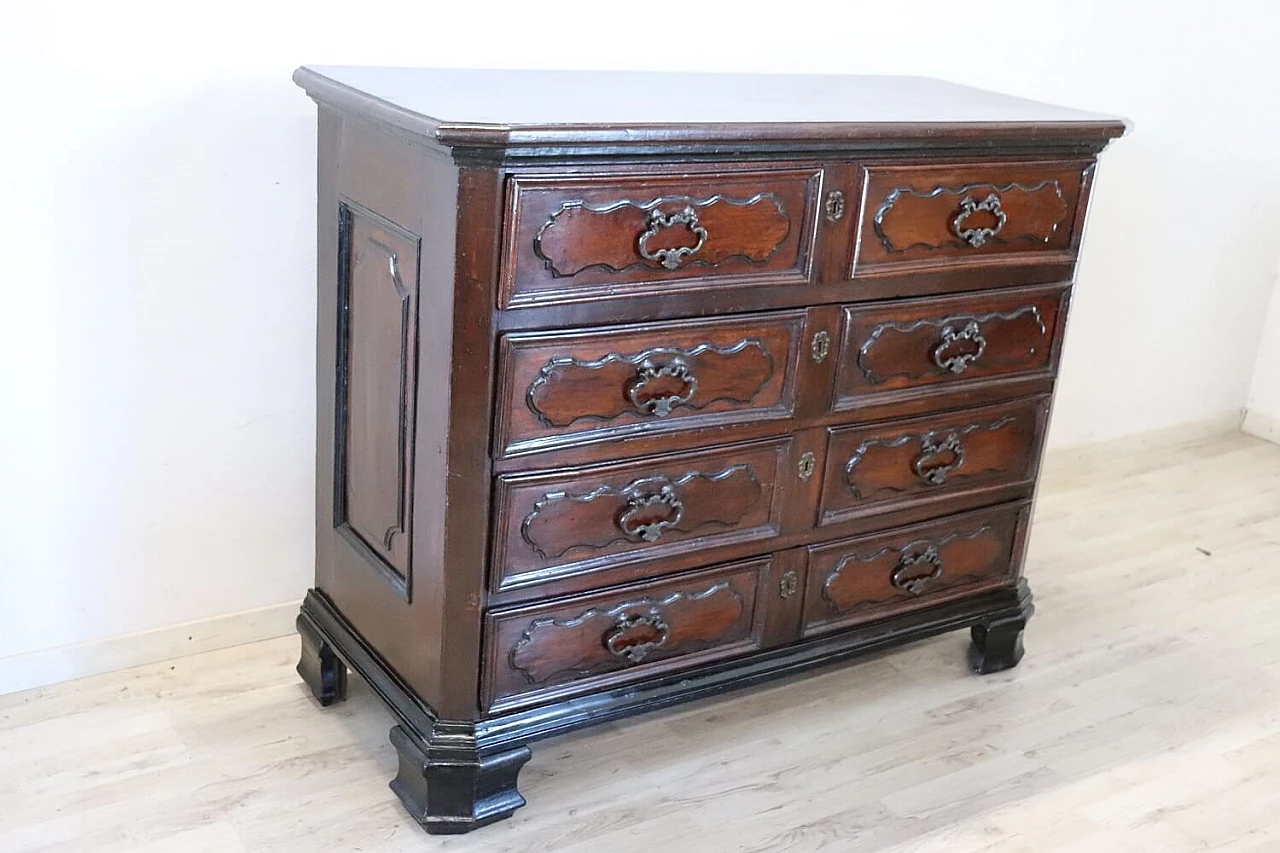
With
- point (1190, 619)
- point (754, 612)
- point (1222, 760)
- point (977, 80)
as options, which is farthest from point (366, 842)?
point (977, 80)

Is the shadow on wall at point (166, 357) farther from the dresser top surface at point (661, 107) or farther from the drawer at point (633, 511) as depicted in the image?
the drawer at point (633, 511)

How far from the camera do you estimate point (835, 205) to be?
71.1 inches

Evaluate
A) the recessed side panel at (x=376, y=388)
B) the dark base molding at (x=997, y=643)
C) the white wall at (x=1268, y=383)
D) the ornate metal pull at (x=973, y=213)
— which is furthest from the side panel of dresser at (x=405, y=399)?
the white wall at (x=1268, y=383)

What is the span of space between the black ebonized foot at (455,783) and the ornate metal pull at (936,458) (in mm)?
750

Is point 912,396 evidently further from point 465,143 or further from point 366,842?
point 366,842

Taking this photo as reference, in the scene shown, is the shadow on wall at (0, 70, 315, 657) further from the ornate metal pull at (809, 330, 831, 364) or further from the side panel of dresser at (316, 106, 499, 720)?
the ornate metal pull at (809, 330, 831, 364)

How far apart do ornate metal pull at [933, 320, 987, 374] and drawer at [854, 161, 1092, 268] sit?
0.10m

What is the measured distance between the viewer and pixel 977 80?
→ 273 cm

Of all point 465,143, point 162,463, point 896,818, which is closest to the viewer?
point 465,143

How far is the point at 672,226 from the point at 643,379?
0.20 m

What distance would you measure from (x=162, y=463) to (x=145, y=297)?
0.27 meters

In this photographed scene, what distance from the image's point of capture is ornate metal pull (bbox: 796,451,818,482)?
1938 mm

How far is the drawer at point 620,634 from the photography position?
178 cm

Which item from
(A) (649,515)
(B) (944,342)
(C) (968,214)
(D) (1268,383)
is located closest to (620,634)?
(A) (649,515)
